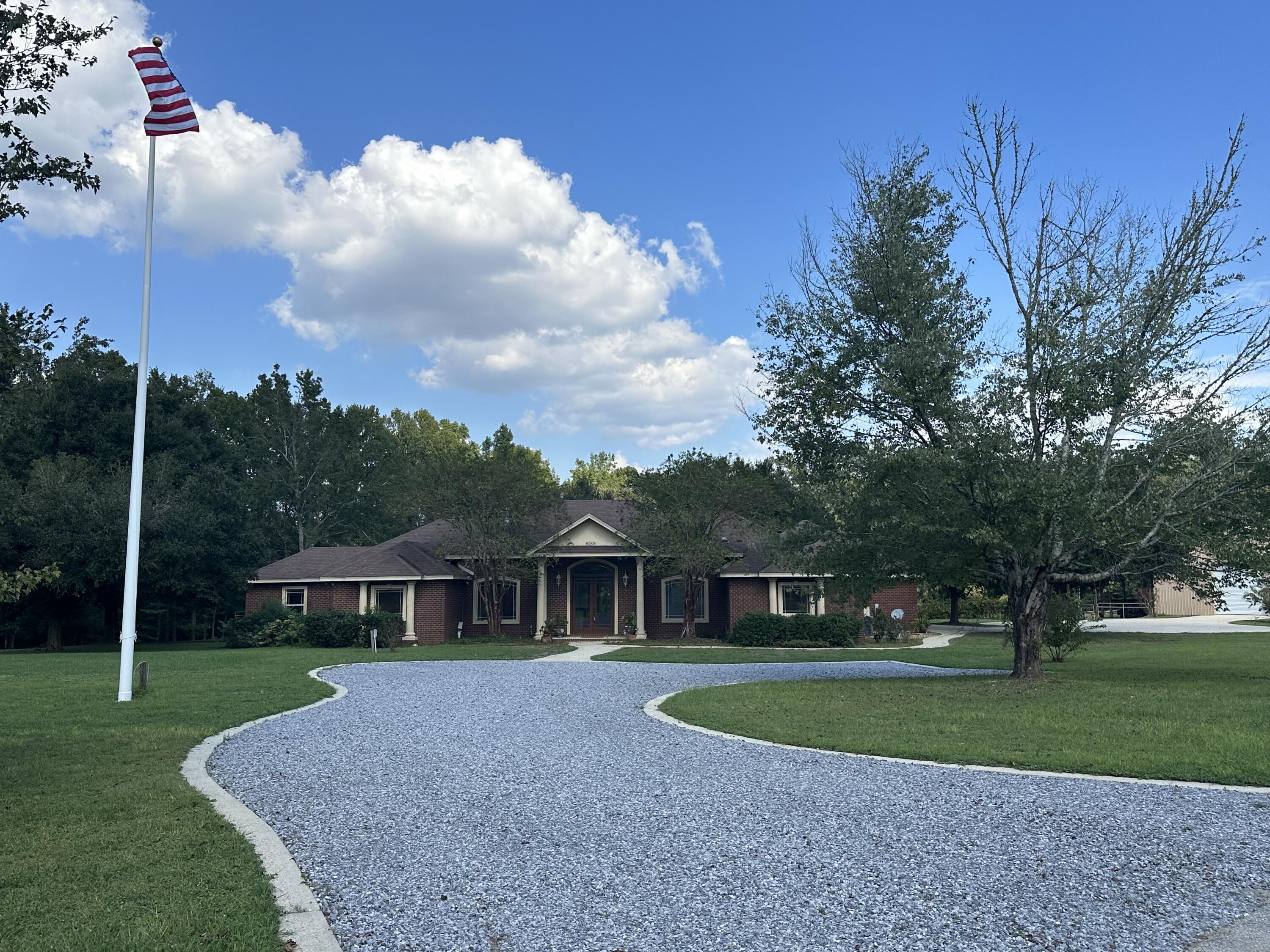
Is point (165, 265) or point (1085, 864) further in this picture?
point (165, 265)

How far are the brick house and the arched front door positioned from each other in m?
0.03

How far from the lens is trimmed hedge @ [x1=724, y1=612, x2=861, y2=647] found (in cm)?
2802

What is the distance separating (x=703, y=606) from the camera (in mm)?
31828

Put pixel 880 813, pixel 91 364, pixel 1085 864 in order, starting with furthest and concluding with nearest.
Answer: pixel 91 364
pixel 880 813
pixel 1085 864

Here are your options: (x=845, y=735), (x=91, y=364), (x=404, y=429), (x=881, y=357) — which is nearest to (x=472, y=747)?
(x=845, y=735)

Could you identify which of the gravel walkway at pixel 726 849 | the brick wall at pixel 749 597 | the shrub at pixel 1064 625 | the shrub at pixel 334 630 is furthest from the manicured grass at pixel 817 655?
the gravel walkway at pixel 726 849

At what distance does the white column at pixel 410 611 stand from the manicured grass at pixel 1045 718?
56.7 feet

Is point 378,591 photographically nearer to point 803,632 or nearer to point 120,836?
point 803,632

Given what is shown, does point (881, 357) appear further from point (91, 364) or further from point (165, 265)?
point (91, 364)

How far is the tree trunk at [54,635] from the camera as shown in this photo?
99.9ft

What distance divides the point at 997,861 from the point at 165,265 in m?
14.9

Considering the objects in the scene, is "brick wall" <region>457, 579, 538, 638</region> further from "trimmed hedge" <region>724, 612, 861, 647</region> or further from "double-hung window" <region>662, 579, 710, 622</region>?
"trimmed hedge" <region>724, 612, 861, 647</region>

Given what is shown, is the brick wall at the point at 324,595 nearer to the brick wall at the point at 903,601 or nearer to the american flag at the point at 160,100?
the brick wall at the point at 903,601

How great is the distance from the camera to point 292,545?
52531mm
